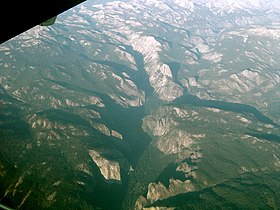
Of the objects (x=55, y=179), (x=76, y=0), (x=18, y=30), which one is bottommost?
(x=55, y=179)

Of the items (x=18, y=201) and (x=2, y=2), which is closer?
(x=2, y=2)

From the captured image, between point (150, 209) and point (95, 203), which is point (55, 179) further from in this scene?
point (150, 209)

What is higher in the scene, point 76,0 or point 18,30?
point 76,0

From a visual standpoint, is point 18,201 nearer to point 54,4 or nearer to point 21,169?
point 21,169

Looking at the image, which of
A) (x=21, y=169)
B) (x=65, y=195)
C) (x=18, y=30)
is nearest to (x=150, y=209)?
(x=65, y=195)

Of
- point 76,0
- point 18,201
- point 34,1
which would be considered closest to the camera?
point 34,1

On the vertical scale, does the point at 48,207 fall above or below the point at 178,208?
above

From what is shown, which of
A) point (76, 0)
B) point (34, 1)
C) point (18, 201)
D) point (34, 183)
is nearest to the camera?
point (34, 1)

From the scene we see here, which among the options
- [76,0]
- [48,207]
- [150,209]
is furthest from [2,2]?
[150,209]

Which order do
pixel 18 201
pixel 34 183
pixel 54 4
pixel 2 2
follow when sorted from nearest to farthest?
pixel 2 2, pixel 54 4, pixel 18 201, pixel 34 183
